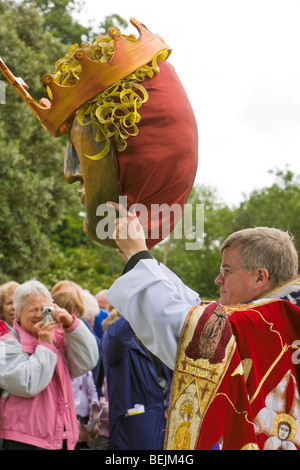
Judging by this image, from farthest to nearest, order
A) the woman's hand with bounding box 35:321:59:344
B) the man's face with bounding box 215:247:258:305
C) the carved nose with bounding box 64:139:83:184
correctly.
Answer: the woman's hand with bounding box 35:321:59:344 < the man's face with bounding box 215:247:258:305 < the carved nose with bounding box 64:139:83:184

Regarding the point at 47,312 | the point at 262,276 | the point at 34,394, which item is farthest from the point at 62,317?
the point at 262,276

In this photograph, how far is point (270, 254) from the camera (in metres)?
3.02

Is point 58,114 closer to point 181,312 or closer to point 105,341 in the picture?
point 181,312

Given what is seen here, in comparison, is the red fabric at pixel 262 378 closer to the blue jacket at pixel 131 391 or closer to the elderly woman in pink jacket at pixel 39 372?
the elderly woman in pink jacket at pixel 39 372

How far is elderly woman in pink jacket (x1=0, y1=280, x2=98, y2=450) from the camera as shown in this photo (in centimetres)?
488

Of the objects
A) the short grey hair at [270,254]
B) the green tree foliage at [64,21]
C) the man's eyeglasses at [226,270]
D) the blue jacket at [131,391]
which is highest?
the green tree foliage at [64,21]

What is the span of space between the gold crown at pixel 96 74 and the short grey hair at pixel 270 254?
96 cm

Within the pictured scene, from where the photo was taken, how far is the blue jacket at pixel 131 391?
18.6ft

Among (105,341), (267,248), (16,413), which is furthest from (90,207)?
(105,341)

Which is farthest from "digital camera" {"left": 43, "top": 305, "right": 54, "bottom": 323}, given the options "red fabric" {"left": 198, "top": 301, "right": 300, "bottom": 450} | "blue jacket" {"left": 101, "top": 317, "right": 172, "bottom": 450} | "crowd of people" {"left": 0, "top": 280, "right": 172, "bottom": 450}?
"red fabric" {"left": 198, "top": 301, "right": 300, "bottom": 450}

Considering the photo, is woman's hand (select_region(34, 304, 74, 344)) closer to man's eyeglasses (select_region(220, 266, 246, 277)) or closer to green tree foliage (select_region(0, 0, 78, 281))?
man's eyeglasses (select_region(220, 266, 246, 277))

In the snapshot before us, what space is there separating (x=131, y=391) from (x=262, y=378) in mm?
3452

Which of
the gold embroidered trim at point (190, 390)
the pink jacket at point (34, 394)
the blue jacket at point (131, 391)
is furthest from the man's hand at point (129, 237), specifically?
the blue jacket at point (131, 391)

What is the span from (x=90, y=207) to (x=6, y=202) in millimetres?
11863
